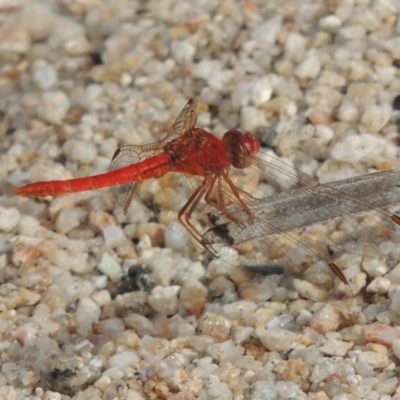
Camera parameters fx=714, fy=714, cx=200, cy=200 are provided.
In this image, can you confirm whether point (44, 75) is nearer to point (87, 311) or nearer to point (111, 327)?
point (87, 311)

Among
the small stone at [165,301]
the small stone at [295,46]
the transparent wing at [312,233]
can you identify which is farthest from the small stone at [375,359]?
the small stone at [295,46]

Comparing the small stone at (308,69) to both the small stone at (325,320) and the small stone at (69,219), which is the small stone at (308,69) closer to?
the small stone at (69,219)

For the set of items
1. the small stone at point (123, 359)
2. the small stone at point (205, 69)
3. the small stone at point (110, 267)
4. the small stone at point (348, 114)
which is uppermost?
the small stone at point (348, 114)

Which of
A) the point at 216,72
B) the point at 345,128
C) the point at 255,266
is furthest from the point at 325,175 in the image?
the point at 216,72

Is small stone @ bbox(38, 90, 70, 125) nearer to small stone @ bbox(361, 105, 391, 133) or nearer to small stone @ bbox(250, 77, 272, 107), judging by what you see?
small stone @ bbox(250, 77, 272, 107)

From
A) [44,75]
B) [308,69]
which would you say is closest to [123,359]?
[308,69]

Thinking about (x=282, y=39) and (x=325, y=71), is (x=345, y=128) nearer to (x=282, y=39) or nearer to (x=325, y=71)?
(x=325, y=71)
